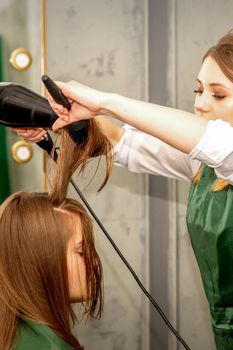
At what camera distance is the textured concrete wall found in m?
1.88

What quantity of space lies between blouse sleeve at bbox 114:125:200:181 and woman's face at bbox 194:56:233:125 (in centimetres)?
22

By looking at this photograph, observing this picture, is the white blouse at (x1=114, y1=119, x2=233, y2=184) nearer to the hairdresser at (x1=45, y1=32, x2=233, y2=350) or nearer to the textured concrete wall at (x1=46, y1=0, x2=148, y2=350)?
the hairdresser at (x1=45, y1=32, x2=233, y2=350)

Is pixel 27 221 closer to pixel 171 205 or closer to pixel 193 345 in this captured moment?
pixel 171 205

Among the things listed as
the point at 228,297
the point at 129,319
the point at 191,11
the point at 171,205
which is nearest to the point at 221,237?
the point at 228,297

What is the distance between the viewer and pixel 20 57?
175 centimetres

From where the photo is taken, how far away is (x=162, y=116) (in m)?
1.09

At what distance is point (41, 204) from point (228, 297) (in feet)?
2.06

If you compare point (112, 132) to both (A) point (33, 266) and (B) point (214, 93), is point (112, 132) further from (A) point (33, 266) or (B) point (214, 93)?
(A) point (33, 266)

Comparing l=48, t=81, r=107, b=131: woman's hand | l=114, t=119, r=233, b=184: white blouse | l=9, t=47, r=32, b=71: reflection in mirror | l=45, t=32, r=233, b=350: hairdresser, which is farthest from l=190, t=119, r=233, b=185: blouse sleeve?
l=9, t=47, r=32, b=71: reflection in mirror

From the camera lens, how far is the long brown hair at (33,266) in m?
1.08

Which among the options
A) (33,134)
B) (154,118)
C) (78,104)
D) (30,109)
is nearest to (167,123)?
(154,118)

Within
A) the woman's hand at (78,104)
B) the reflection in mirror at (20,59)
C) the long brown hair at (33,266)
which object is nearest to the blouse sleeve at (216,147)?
the woman's hand at (78,104)

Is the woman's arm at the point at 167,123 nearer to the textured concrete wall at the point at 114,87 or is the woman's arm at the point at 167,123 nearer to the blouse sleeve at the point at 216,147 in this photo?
the blouse sleeve at the point at 216,147

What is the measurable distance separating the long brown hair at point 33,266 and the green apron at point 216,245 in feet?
1.56
